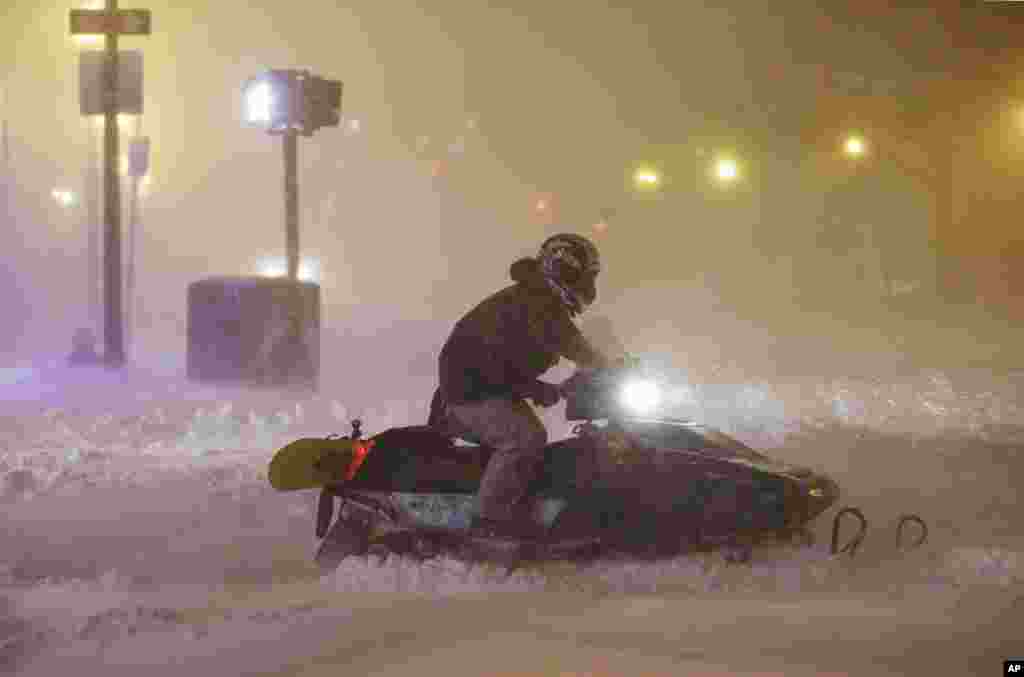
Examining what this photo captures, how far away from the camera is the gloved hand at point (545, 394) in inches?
213

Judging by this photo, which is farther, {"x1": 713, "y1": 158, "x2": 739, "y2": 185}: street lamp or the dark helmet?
{"x1": 713, "y1": 158, "x2": 739, "y2": 185}: street lamp

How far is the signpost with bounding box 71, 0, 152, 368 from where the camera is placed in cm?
1452

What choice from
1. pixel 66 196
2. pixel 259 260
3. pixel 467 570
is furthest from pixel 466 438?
pixel 66 196

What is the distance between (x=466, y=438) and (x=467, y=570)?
669 mm

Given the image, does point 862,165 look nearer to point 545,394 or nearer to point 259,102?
point 259,102

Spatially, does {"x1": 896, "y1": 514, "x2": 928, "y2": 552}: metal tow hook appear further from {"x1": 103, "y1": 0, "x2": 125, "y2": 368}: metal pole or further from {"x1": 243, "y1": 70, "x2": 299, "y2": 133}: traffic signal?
{"x1": 103, "y1": 0, "x2": 125, "y2": 368}: metal pole

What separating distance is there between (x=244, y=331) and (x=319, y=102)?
131 inches

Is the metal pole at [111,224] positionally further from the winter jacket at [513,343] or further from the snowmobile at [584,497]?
the winter jacket at [513,343]

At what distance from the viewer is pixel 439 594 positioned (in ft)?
17.1

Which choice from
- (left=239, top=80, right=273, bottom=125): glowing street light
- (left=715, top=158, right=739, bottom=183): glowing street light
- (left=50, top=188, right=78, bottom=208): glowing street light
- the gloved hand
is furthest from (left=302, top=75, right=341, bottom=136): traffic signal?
(left=50, top=188, right=78, bottom=208): glowing street light

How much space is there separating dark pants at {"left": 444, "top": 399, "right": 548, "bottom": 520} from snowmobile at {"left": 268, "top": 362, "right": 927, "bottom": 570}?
14 cm

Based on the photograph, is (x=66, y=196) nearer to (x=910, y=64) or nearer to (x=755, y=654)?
(x=910, y=64)

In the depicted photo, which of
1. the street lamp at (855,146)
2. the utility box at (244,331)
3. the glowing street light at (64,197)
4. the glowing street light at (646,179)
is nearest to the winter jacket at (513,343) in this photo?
the utility box at (244,331)

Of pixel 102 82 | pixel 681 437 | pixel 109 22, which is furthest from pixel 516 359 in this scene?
pixel 102 82
